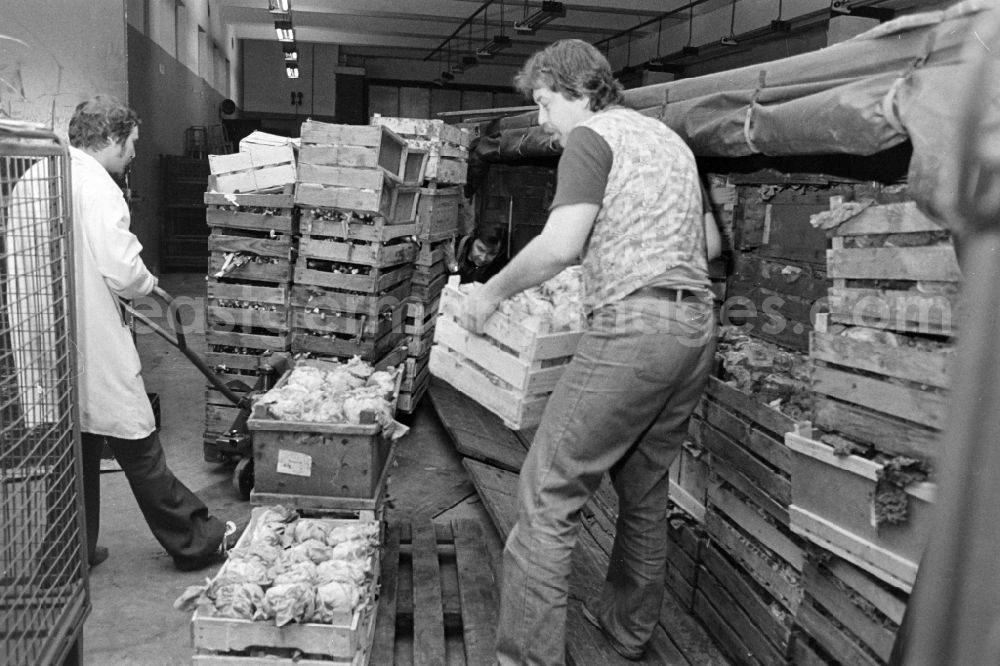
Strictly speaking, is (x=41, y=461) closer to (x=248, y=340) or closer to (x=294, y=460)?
(x=294, y=460)

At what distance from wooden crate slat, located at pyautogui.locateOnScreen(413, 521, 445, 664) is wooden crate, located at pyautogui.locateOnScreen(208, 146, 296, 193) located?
2652 millimetres

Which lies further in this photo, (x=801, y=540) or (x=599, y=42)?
(x=599, y=42)

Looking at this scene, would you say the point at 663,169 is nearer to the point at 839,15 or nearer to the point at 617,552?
the point at 617,552

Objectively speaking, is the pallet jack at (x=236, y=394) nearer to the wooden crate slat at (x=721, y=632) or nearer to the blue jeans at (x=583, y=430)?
the blue jeans at (x=583, y=430)

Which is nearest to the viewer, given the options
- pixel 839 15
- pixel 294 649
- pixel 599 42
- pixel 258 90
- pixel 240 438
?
pixel 294 649

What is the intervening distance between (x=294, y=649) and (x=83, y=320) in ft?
5.95

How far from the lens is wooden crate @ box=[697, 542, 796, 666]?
328 centimetres

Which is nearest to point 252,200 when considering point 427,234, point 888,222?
point 427,234

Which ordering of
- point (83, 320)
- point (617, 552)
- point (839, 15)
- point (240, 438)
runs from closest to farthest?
point (617, 552)
point (83, 320)
point (240, 438)
point (839, 15)

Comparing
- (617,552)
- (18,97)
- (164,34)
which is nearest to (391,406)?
(617,552)

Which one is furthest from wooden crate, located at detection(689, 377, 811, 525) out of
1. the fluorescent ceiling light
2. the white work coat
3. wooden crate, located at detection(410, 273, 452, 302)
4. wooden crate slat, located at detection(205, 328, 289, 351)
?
the fluorescent ceiling light

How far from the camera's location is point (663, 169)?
292 centimetres

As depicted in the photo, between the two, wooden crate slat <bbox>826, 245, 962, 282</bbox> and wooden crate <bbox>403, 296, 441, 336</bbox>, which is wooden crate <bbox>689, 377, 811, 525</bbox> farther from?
wooden crate <bbox>403, 296, 441, 336</bbox>

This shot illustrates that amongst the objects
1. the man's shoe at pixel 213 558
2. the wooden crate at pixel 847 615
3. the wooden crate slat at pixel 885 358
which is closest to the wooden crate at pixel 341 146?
the man's shoe at pixel 213 558
